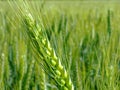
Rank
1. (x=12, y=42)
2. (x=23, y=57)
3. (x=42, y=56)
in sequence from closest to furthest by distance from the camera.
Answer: (x=42, y=56), (x=23, y=57), (x=12, y=42)

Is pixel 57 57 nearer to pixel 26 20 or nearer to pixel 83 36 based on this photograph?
pixel 26 20

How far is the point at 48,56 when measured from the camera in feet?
2.13

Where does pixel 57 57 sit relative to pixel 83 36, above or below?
below

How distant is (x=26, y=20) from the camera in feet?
2.23

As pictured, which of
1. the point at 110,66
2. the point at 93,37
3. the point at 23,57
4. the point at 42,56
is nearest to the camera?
the point at 42,56

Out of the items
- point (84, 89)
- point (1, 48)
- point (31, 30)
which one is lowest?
point (84, 89)

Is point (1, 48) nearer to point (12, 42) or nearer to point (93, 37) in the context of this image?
point (12, 42)

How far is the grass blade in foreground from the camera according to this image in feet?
2.11

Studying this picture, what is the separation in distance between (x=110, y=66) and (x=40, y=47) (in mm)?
214

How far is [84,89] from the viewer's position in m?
0.75

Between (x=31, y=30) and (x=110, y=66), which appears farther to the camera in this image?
(x=110, y=66)

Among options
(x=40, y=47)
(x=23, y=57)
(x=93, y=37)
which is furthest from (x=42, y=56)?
(x=93, y=37)

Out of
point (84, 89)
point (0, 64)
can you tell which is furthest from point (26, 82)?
point (84, 89)

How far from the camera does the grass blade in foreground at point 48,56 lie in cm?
64
